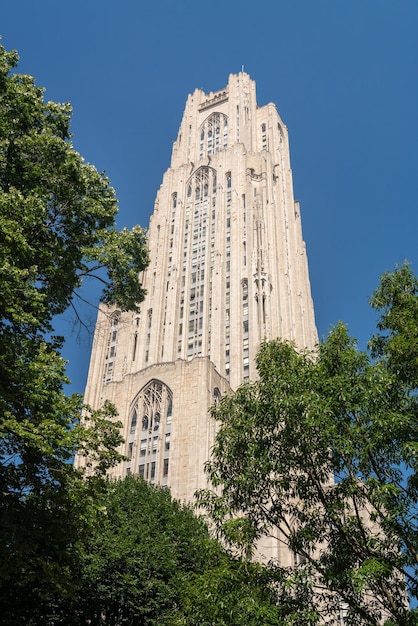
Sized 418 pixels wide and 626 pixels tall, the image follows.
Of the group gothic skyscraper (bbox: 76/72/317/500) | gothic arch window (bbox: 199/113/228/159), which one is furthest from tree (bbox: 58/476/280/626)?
gothic arch window (bbox: 199/113/228/159)

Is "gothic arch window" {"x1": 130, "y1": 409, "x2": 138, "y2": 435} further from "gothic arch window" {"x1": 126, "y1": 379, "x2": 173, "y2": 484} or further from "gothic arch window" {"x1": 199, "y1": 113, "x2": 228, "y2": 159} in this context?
"gothic arch window" {"x1": 199, "y1": 113, "x2": 228, "y2": 159}

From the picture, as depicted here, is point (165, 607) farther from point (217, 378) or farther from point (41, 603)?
point (217, 378)

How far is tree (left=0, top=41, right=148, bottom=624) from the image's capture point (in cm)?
1374

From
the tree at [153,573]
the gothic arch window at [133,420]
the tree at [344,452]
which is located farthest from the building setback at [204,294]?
the tree at [344,452]

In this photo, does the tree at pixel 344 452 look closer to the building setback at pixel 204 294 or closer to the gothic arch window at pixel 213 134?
the building setback at pixel 204 294

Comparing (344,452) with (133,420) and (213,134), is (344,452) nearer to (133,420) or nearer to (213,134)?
(133,420)

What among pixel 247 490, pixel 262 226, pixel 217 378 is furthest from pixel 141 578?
pixel 262 226

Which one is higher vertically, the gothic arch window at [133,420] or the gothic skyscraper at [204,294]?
the gothic skyscraper at [204,294]

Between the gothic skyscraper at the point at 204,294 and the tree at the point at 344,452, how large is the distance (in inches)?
1152

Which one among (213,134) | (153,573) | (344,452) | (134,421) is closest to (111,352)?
(134,421)

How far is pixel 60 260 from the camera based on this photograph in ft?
57.0

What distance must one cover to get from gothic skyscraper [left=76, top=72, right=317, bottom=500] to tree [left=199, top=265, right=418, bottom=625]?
2925cm

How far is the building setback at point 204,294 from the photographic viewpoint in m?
50.2

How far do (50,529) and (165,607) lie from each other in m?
12.4
